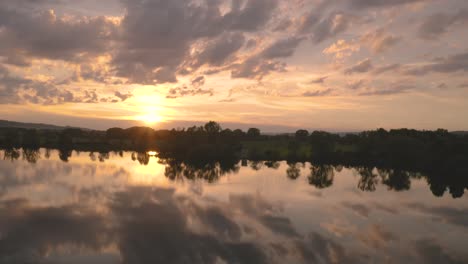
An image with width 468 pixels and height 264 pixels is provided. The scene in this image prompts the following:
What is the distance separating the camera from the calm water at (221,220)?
86.5ft

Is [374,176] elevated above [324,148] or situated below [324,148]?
below

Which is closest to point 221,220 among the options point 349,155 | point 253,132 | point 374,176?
point 374,176

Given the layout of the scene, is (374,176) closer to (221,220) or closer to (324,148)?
(324,148)

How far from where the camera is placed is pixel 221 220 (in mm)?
35812

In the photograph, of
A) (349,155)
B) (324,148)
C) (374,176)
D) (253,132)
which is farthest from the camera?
(253,132)

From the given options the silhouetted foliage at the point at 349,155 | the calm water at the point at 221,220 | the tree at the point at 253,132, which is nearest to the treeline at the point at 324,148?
the silhouetted foliage at the point at 349,155

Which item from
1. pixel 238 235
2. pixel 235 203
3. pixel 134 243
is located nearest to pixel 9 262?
pixel 134 243

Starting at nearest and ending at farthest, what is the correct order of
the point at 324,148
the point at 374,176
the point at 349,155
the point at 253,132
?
the point at 374,176
the point at 349,155
the point at 324,148
the point at 253,132

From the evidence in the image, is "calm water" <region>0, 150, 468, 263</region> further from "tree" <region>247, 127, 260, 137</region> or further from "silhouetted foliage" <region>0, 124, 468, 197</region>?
"tree" <region>247, 127, 260, 137</region>

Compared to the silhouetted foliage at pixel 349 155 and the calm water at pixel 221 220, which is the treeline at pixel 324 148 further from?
the calm water at pixel 221 220

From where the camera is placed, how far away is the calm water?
86.5 feet

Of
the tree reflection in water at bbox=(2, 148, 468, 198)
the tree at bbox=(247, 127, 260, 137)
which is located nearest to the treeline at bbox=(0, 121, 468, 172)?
the tree reflection in water at bbox=(2, 148, 468, 198)

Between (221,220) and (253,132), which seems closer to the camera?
(221,220)

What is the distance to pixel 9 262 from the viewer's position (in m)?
23.5
